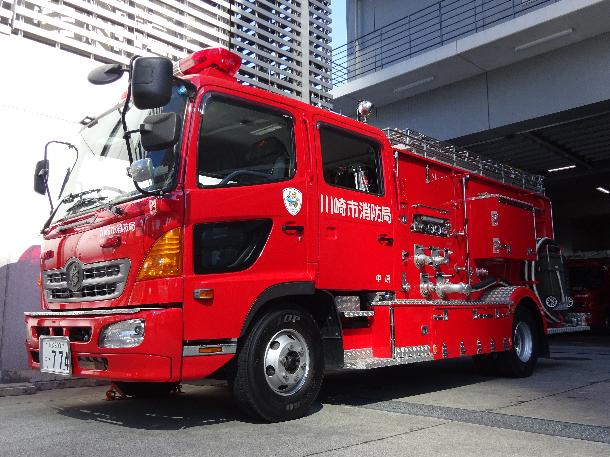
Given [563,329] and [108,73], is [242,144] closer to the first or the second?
[108,73]

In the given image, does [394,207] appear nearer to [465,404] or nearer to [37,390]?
[465,404]

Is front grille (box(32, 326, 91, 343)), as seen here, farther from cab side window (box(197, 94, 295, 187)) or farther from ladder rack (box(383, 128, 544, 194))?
ladder rack (box(383, 128, 544, 194))

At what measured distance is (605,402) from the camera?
226 inches

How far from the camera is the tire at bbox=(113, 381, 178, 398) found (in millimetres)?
6252

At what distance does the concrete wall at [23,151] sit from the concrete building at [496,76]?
24.5 ft

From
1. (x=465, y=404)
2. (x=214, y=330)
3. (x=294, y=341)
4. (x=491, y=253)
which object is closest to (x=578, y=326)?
(x=491, y=253)

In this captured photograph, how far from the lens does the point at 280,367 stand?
4.89 meters

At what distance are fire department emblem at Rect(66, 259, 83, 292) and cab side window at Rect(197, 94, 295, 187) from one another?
4.23ft

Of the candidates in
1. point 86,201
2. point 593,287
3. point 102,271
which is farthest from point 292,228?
point 593,287

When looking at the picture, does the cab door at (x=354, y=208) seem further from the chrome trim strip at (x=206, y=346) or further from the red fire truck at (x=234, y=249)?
the chrome trim strip at (x=206, y=346)

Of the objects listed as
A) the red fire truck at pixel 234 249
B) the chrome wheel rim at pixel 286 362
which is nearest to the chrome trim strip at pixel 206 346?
the red fire truck at pixel 234 249

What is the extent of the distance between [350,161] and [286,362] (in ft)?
7.11

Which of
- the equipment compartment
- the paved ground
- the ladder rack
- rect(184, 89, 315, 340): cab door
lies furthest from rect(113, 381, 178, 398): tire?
the equipment compartment

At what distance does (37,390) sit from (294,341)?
391 centimetres
